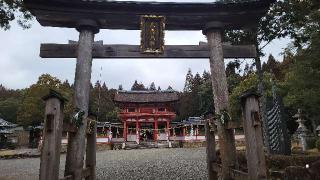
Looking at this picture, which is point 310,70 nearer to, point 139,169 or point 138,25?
point 139,169

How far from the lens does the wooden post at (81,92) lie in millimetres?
5750

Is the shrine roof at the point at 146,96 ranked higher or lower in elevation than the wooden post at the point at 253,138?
higher

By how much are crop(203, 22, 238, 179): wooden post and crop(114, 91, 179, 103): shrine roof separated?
31.6 meters

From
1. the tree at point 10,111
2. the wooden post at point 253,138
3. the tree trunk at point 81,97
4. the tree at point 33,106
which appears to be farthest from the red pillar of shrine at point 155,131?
the wooden post at point 253,138

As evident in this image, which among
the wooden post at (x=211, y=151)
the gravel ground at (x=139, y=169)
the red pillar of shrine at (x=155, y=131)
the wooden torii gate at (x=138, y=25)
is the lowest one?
the gravel ground at (x=139, y=169)

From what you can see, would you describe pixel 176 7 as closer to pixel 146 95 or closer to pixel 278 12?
pixel 278 12

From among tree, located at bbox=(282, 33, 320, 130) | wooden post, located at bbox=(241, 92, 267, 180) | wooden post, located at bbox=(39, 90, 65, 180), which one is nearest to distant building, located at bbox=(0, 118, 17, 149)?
tree, located at bbox=(282, 33, 320, 130)

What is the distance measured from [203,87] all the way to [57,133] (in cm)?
5168

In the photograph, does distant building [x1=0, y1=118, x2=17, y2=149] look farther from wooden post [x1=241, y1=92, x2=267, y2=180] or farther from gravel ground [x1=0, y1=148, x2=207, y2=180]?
wooden post [x1=241, y1=92, x2=267, y2=180]

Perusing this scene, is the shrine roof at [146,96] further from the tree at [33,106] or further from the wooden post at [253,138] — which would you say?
the wooden post at [253,138]

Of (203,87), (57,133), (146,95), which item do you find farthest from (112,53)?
(203,87)

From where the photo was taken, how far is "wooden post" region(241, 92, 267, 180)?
14.1ft

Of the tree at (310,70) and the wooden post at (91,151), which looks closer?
the wooden post at (91,151)

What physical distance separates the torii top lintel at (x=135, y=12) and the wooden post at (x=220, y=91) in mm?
349
